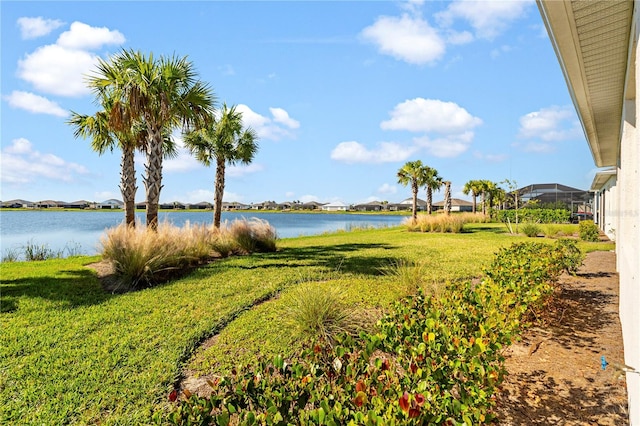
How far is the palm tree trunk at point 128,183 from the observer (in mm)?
12758

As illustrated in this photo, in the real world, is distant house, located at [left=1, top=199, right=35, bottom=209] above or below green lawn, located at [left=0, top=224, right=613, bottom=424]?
above

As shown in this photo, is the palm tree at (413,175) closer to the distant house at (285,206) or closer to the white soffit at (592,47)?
the white soffit at (592,47)

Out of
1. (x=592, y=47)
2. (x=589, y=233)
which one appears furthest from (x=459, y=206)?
(x=592, y=47)

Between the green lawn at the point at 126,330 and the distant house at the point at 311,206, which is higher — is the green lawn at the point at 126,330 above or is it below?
below

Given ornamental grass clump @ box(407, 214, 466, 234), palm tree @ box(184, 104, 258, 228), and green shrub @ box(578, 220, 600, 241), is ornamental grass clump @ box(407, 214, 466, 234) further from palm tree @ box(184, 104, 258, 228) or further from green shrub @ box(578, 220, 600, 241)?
palm tree @ box(184, 104, 258, 228)

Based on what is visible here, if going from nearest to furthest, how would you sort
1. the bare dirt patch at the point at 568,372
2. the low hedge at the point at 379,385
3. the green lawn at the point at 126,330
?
the low hedge at the point at 379,385 < the bare dirt patch at the point at 568,372 < the green lawn at the point at 126,330

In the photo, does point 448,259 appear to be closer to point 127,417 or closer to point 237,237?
point 237,237

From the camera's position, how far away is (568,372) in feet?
11.5

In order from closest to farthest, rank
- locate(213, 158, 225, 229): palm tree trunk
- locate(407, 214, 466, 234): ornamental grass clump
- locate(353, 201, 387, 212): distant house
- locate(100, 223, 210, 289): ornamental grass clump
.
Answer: locate(100, 223, 210, 289): ornamental grass clump, locate(213, 158, 225, 229): palm tree trunk, locate(407, 214, 466, 234): ornamental grass clump, locate(353, 201, 387, 212): distant house

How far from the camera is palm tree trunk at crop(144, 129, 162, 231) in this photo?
10320 mm

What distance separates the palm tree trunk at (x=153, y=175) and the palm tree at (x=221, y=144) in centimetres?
542

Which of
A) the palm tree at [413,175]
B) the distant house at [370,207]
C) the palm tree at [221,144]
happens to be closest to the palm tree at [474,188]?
the palm tree at [413,175]

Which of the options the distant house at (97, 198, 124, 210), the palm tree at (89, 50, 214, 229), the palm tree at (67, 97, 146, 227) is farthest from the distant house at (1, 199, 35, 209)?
the palm tree at (89, 50, 214, 229)

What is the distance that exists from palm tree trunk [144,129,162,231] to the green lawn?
8.14 ft
